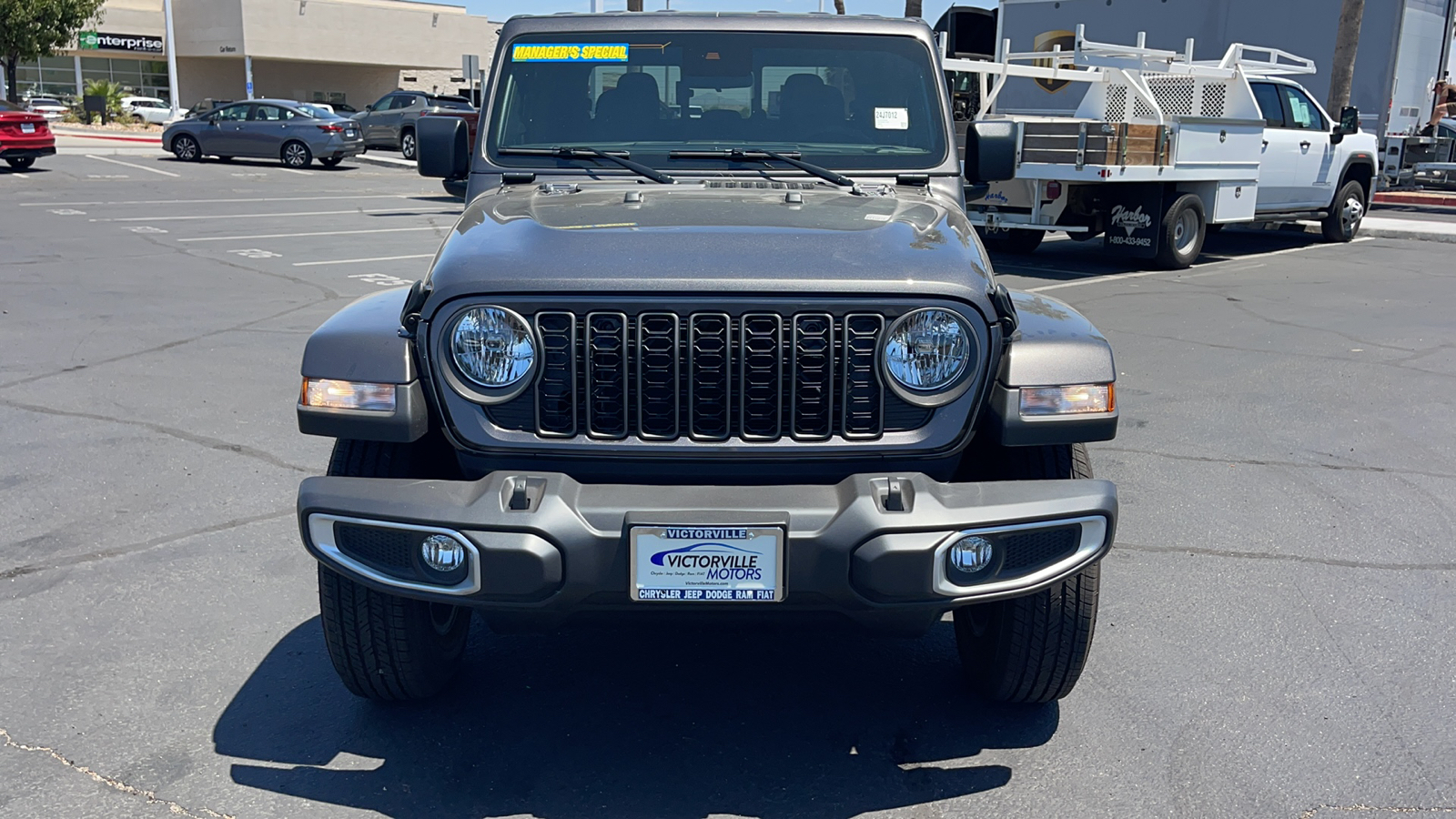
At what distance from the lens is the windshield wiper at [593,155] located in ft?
13.7

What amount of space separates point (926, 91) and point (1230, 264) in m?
A: 11.2

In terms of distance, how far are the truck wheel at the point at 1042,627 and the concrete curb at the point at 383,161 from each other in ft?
86.6

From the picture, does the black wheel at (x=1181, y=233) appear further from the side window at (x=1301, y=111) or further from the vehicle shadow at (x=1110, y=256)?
the side window at (x=1301, y=111)

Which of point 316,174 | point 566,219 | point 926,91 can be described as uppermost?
point 926,91

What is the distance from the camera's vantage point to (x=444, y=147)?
4.62m

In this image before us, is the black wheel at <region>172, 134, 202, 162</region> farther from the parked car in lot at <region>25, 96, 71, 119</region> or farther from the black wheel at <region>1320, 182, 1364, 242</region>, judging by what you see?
the parked car in lot at <region>25, 96, 71, 119</region>

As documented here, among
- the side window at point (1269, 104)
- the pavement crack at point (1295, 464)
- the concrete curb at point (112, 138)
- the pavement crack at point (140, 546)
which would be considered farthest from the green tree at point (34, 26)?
the pavement crack at point (1295, 464)

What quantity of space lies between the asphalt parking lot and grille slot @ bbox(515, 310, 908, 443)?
86 cm

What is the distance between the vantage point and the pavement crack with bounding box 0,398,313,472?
5977 mm

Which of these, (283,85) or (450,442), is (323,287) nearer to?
(450,442)

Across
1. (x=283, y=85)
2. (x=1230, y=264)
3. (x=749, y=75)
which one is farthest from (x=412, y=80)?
(x=749, y=75)

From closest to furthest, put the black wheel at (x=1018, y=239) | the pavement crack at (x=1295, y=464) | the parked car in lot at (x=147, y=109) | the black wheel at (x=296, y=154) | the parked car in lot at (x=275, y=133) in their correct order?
1. the pavement crack at (x=1295, y=464)
2. the black wheel at (x=1018, y=239)
3. the parked car in lot at (x=275, y=133)
4. the black wheel at (x=296, y=154)
5. the parked car in lot at (x=147, y=109)

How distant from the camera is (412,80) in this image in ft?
221

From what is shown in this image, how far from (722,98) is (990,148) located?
981 millimetres
